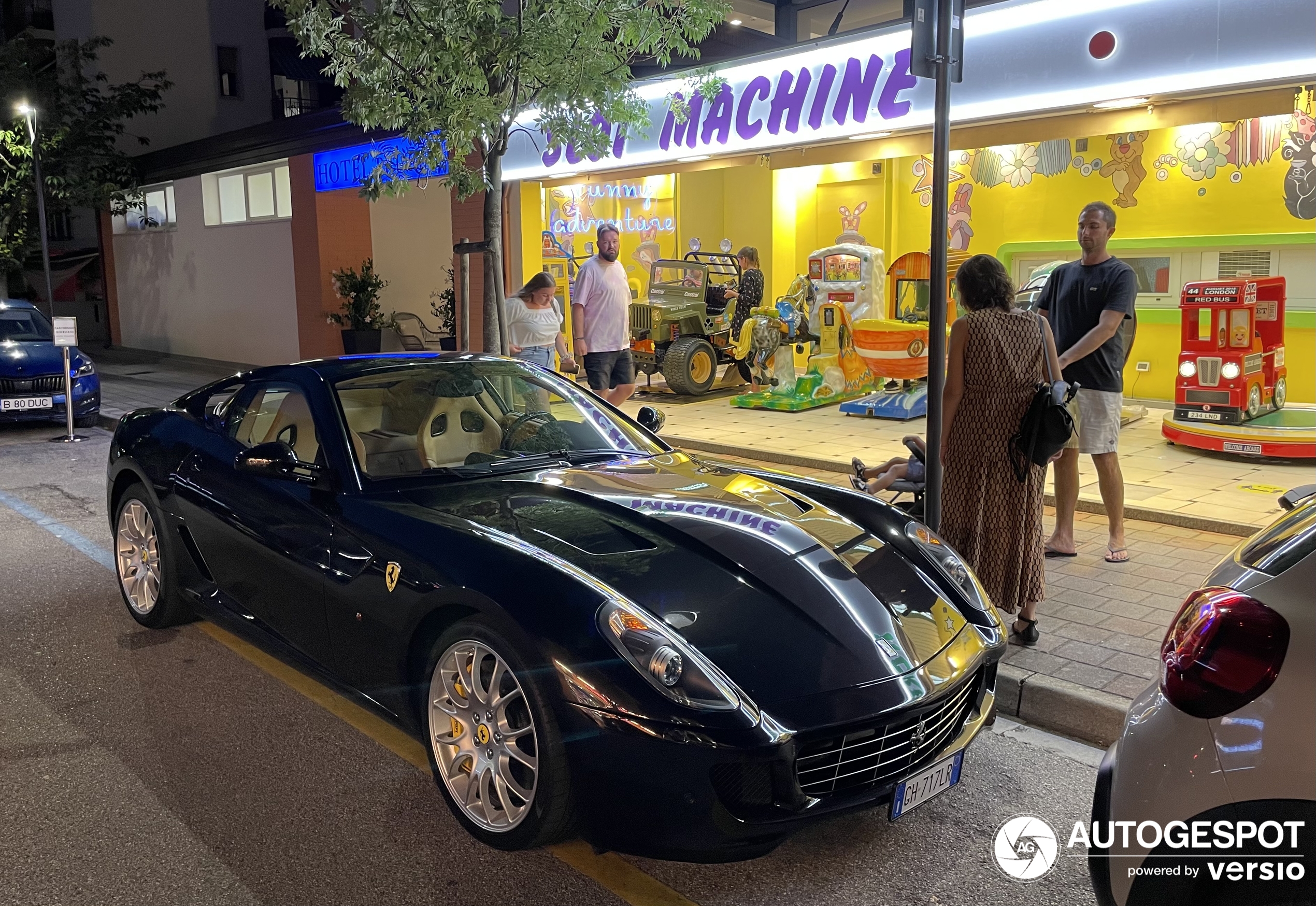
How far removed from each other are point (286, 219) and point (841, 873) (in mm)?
16481

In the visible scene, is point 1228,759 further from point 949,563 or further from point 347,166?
point 347,166

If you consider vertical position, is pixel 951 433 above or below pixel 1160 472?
above

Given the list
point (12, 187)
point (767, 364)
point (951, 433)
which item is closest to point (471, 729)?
point (951, 433)

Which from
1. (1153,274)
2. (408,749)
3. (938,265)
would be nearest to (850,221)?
(1153,274)

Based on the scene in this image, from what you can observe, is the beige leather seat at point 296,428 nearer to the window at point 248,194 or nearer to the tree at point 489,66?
the tree at point 489,66

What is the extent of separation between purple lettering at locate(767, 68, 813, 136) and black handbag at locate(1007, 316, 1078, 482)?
5.45 metres

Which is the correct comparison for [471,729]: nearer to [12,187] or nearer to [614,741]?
[614,741]

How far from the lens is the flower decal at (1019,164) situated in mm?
12969

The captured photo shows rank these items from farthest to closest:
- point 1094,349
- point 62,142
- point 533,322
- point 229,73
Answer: point 229,73 < point 62,142 < point 533,322 < point 1094,349

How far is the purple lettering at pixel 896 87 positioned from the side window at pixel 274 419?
19.1 ft

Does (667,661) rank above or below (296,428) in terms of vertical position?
below

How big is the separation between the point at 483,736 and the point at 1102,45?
669 centimetres

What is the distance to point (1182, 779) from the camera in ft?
7.01

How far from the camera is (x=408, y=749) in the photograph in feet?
12.6
